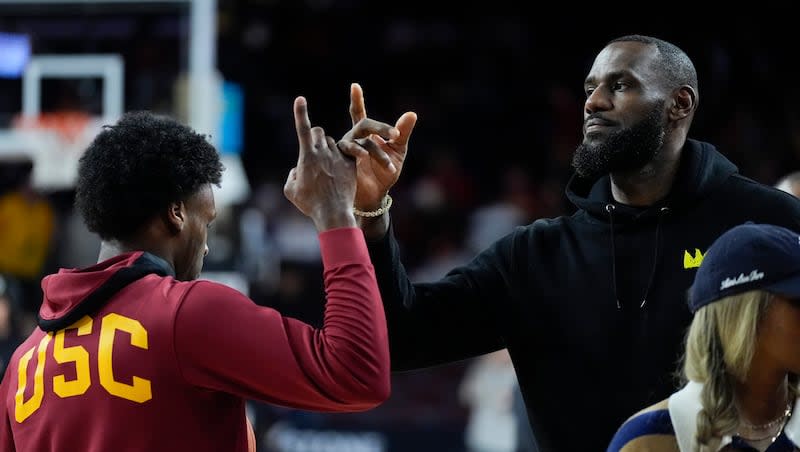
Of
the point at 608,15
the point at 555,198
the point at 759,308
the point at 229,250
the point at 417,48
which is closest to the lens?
the point at 759,308

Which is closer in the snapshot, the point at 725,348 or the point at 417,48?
the point at 725,348

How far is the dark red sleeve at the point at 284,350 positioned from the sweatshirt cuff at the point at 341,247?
6 centimetres

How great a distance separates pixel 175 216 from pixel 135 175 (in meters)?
0.13

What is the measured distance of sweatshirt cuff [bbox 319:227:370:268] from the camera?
2.70 metres

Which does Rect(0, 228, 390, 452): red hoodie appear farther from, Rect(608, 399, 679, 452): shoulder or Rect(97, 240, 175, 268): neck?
Rect(608, 399, 679, 452): shoulder

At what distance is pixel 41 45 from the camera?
1013 cm

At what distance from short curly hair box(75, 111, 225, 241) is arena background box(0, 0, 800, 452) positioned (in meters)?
6.65

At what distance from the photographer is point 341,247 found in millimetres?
2711

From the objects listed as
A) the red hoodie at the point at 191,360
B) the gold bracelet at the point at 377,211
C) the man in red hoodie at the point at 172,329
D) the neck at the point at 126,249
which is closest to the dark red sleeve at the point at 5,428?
the man in red hoodie at the point at 172,329

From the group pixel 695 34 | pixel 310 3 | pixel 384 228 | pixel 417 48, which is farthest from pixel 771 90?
pixel 384 228

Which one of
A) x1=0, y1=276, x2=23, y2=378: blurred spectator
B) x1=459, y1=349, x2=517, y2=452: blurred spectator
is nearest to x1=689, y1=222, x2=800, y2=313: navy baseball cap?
x1=0, y1=276, x2=23, y2=378: blurred spectator

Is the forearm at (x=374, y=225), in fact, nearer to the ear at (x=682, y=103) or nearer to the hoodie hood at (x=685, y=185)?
the hoodie hood at (x=685, y=185)

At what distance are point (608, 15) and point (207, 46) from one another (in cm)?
545

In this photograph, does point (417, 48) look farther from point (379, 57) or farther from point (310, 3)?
point (310, 3)
